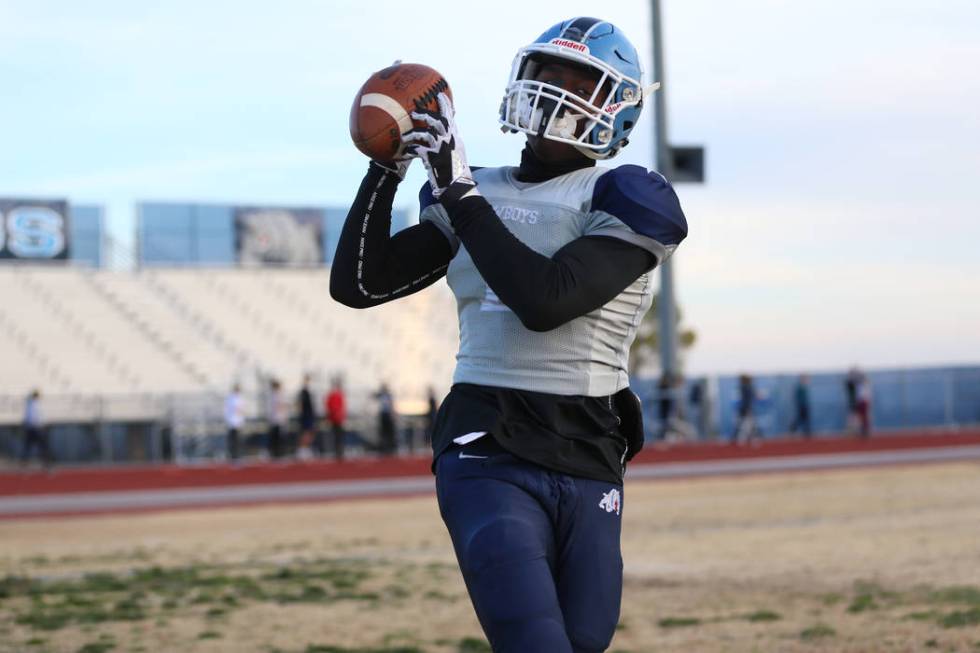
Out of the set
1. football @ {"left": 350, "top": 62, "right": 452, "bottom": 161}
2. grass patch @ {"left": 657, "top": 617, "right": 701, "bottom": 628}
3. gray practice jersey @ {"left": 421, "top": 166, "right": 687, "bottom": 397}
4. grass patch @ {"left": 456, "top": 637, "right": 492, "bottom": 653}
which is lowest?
grass patch @ {"left": 657, "top": 617, "right": 701, "bottom": 628}

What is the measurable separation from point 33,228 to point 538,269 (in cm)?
3756

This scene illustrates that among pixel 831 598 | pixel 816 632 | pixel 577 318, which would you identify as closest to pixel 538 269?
pixel 577 318

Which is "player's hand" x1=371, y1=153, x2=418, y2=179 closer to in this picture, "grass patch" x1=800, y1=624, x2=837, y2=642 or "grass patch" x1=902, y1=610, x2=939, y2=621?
"grass patch" x1=800, y1=624, x2=837, y2=642

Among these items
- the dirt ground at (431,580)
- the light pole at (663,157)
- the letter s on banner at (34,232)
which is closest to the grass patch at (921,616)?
the dirt ground at (431,580)

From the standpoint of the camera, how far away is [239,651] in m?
7.90

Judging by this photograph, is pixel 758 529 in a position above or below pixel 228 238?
below

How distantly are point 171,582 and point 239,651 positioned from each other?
10.6 ft

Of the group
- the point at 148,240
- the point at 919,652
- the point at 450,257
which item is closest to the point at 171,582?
→ the point at 919,652

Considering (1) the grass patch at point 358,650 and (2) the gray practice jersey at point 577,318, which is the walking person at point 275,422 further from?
(2) the gray practice jersey at point 577,318

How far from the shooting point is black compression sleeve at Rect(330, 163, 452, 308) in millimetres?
3855

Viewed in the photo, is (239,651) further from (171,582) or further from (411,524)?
(411,524)

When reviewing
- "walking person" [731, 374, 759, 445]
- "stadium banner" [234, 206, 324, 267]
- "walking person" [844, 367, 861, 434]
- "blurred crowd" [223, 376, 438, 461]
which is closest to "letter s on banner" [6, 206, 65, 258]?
"stadium banner" [234, 206, 324, 267]

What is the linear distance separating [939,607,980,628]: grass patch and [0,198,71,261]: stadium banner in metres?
33.5

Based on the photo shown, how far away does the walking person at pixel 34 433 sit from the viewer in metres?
26.9
